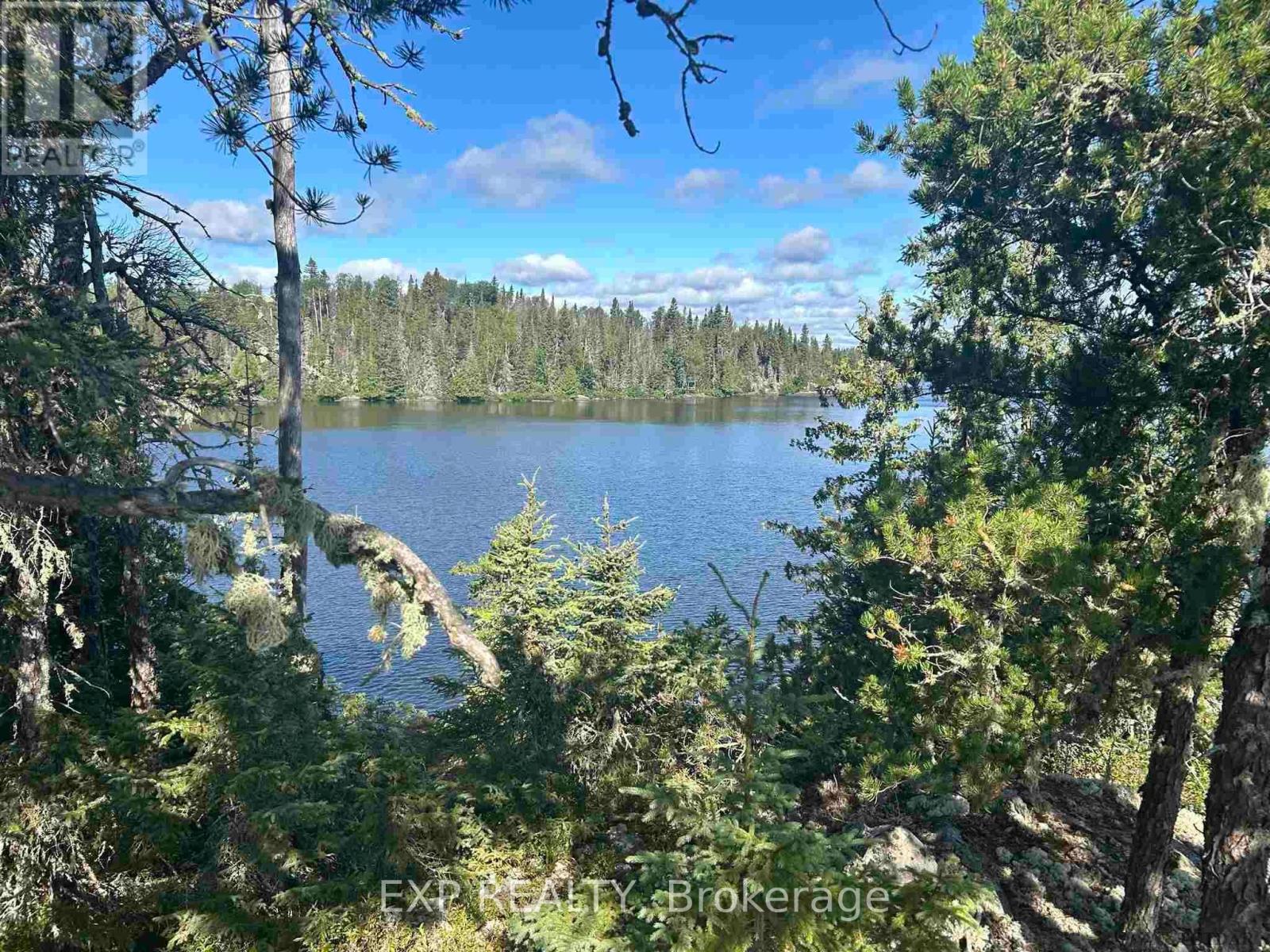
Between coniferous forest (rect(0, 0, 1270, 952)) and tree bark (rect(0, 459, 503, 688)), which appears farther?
coniferous forest (rect(0, 0, 1270, 952))

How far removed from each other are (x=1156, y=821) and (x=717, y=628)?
4.61 meters

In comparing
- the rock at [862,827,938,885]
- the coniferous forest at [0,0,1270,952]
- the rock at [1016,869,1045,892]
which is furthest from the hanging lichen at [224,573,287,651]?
the rock at [1016,869,1045,892]

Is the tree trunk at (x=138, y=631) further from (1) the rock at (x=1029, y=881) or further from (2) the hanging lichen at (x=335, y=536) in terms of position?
(1) the rock at (x=1029, y=881)

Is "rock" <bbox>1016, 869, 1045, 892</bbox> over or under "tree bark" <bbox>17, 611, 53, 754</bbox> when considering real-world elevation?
under

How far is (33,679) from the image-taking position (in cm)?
577

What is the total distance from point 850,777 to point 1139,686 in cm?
273

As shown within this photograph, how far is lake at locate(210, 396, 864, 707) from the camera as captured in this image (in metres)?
18.7

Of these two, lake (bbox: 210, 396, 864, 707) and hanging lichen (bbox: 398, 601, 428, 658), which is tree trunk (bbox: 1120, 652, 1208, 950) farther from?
lake (bbox: 210, 396, 864, 707)

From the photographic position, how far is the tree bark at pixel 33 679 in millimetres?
5648

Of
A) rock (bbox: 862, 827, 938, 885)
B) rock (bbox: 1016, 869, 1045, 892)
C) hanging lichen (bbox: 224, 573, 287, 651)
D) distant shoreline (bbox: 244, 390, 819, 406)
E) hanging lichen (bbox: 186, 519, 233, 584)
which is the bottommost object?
rock (bbox: 1016, 869, 1045, 892)

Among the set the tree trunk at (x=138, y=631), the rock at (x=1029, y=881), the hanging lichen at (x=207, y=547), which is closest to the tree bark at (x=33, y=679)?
the tree trunk at (x=138, y=631)

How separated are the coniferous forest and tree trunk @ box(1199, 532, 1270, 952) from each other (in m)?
0.02

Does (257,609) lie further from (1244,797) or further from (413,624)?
(1244,797)

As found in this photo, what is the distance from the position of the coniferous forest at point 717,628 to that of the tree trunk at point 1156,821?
1.3 inches
